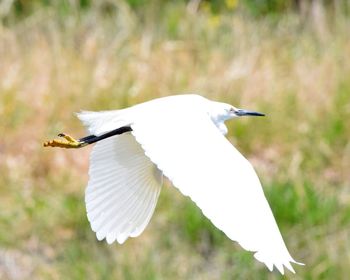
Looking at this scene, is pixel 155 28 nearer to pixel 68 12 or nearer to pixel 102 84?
pixel 68 12

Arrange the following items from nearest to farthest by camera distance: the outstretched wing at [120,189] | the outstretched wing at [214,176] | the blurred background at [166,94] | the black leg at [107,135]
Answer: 1. the outstretched wing at [214,176]
2. the black leg at [107,135]
3. the outstretched wing at [120,189]
4. the blurred background at [166,94]

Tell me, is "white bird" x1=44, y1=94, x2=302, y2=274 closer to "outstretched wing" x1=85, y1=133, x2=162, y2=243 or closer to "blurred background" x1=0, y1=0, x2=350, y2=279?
"outstretched wing" x1=85, y1=133, x2=162, y2=243

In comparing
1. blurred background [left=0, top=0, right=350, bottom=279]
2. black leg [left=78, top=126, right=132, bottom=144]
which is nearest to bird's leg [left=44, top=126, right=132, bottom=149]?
black leg [left=78, top=126, right=132, bottom=144]

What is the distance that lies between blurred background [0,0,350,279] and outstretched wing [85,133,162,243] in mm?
989

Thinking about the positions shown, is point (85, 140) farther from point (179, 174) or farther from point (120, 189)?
point (179, 174)

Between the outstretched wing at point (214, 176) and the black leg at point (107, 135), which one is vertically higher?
the outstretched wing at point (214, 176)

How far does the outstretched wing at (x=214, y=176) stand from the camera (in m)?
2.28

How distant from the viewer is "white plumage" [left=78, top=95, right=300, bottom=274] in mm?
2311

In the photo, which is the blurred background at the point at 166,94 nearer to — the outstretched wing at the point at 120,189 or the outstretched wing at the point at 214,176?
the outstretched wing at the point at 120,189

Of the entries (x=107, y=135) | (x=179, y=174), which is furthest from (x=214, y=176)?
(x=107, y=135)

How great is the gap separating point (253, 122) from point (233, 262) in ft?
3.09

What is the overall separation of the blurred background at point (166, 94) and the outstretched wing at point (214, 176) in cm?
134

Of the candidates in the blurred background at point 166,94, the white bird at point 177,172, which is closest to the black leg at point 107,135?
the white bird at point 177,172

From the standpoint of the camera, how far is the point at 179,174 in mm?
2412
